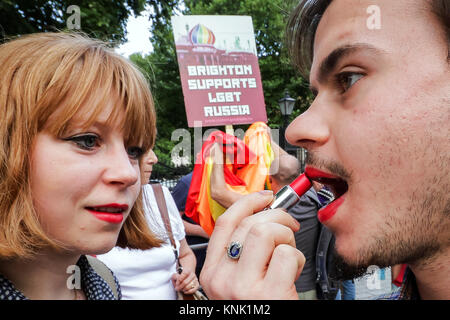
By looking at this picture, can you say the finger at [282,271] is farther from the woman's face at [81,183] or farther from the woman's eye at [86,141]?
the woman's eye at [86,141]

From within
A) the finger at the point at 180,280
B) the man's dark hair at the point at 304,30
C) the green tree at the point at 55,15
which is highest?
the green tree at the point at 55,15

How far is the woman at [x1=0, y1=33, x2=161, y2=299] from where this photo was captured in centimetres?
114

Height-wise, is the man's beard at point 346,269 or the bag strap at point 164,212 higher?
the bag strap at point 164,212

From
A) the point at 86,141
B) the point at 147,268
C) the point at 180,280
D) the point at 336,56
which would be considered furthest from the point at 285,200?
the point at 180,280

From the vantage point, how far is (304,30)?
184cm

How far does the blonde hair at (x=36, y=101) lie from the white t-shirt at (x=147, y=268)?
0.88 meters

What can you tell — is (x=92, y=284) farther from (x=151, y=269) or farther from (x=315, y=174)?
(x=315, y=174)

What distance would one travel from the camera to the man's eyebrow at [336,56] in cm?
111

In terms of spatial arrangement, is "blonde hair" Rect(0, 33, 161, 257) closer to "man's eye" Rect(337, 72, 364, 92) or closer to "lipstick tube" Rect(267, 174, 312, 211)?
"lipstick tube" Rect(267, 174, 312, 211)

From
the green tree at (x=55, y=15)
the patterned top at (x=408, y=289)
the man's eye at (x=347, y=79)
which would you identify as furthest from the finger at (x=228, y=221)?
the green tree at (x=55, y=15)

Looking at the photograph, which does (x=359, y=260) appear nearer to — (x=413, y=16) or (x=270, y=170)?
(x=413, y=16)

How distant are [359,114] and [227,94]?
2.45 m
